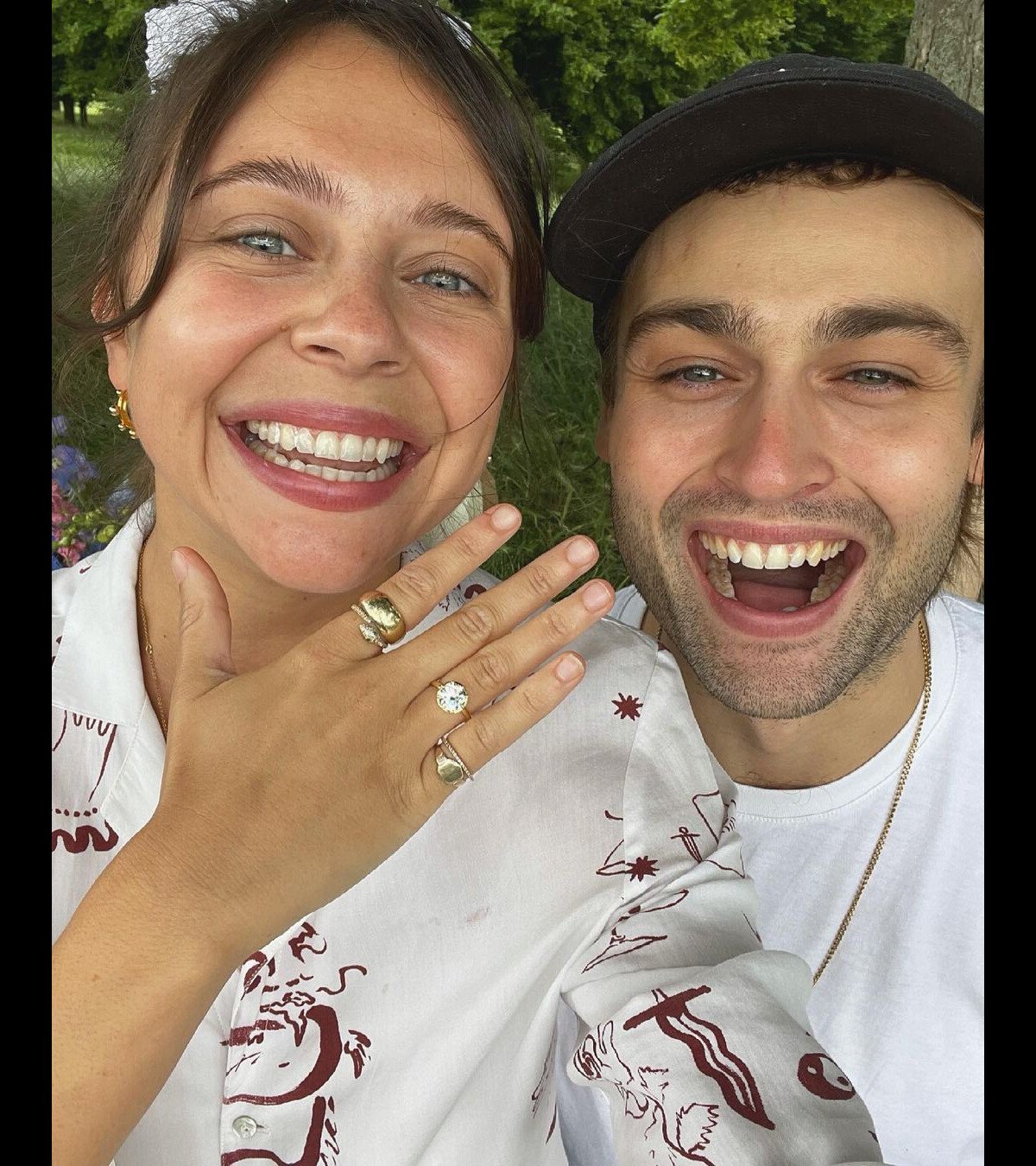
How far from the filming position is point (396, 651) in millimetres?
1110

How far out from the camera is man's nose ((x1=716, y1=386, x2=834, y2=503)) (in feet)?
5.16

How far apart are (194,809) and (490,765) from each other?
465mm

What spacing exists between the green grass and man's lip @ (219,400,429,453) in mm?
865

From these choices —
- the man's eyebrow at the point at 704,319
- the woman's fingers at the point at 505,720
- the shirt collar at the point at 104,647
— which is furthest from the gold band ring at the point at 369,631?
the man's eyebrow at the point at 704,319

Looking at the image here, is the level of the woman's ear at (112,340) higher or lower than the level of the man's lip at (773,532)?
higher

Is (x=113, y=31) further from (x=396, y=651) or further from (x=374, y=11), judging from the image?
(x=396, y=651)

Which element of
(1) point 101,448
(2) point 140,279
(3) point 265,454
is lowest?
(3) point 265,454

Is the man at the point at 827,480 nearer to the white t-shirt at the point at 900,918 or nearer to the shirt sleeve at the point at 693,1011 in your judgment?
the white t-shirt at the point at 900,918

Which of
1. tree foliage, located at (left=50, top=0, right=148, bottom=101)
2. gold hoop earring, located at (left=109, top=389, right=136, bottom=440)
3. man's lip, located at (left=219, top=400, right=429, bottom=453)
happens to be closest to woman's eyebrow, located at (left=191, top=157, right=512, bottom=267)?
man's lip, located at (left=219, top=400, right=429, bottom=453)

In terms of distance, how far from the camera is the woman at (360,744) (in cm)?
101

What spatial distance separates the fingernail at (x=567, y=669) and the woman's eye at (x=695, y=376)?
790mm

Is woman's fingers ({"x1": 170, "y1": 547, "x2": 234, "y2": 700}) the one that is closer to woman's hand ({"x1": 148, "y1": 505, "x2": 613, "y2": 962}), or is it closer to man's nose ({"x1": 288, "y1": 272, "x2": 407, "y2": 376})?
woman's hand ({"x1": 148, "y1": 505, "x2": 613, "y2": 962})

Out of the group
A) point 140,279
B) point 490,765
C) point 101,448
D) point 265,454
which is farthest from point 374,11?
point 101,448


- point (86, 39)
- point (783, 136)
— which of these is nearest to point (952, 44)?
point (783, 136)
